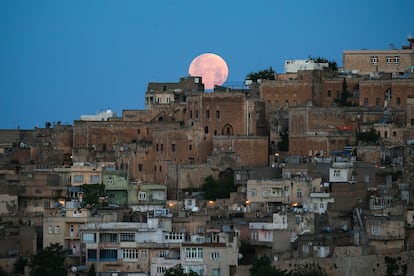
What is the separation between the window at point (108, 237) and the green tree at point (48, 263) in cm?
154

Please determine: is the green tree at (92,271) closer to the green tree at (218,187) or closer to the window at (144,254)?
the window at (144,254)

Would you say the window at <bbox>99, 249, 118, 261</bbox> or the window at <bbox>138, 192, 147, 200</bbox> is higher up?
the window at <bbox>138, 192, 147, 200</bbox>

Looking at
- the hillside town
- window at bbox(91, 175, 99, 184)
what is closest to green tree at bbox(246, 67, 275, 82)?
the hillside town

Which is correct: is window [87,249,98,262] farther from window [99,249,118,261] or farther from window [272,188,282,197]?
window [272,188,282,197]

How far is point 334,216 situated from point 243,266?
5.99 meters

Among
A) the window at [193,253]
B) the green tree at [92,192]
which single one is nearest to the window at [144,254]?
the window at [193,253]

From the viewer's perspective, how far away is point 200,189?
7669cm

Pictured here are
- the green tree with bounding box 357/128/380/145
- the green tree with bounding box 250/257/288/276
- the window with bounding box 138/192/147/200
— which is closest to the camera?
the green tree with bounding box 250/257/288/276

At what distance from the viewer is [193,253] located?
64000 mm

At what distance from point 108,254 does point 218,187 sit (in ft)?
36.0

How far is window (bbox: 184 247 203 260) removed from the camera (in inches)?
2515

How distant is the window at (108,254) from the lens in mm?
65625

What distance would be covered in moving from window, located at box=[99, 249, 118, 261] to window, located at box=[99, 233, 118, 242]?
35 centimetres

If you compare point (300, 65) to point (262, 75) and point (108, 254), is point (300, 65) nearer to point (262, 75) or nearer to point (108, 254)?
point (262, 75)
